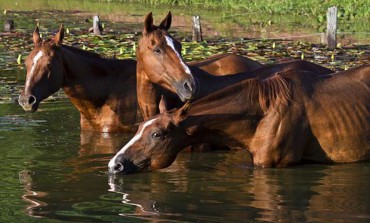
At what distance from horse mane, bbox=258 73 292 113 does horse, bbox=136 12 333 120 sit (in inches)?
24.7

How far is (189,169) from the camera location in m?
11.1

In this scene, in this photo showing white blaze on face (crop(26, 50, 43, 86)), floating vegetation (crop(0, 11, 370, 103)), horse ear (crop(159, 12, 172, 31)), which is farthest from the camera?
floating vegetation (crop(0, 11, 370, 103))

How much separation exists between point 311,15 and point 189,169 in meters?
24.5

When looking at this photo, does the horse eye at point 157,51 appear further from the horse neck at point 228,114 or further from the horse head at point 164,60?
the horse neck at point 228,114

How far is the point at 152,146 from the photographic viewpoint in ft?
33.0

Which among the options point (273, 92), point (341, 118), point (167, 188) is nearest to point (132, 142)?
point (167, 188)

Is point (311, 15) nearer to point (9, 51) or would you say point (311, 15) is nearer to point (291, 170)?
point (9, 51)

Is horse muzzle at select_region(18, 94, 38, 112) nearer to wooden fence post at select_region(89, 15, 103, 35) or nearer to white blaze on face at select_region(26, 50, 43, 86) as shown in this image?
white blaze on face at select_region(26, 50, 43, 86)

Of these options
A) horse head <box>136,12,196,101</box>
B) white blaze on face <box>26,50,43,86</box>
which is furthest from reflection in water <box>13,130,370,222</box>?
white blaze on face <box>26,50,43,86</box>

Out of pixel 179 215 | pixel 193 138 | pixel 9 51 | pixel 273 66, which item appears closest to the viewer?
pixel 179 215

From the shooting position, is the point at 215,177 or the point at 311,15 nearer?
the point at 215,177

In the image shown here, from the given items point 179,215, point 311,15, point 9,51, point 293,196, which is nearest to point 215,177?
point 293,196

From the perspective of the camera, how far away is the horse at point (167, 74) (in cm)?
1093

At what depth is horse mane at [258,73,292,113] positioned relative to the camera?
34.9ft
